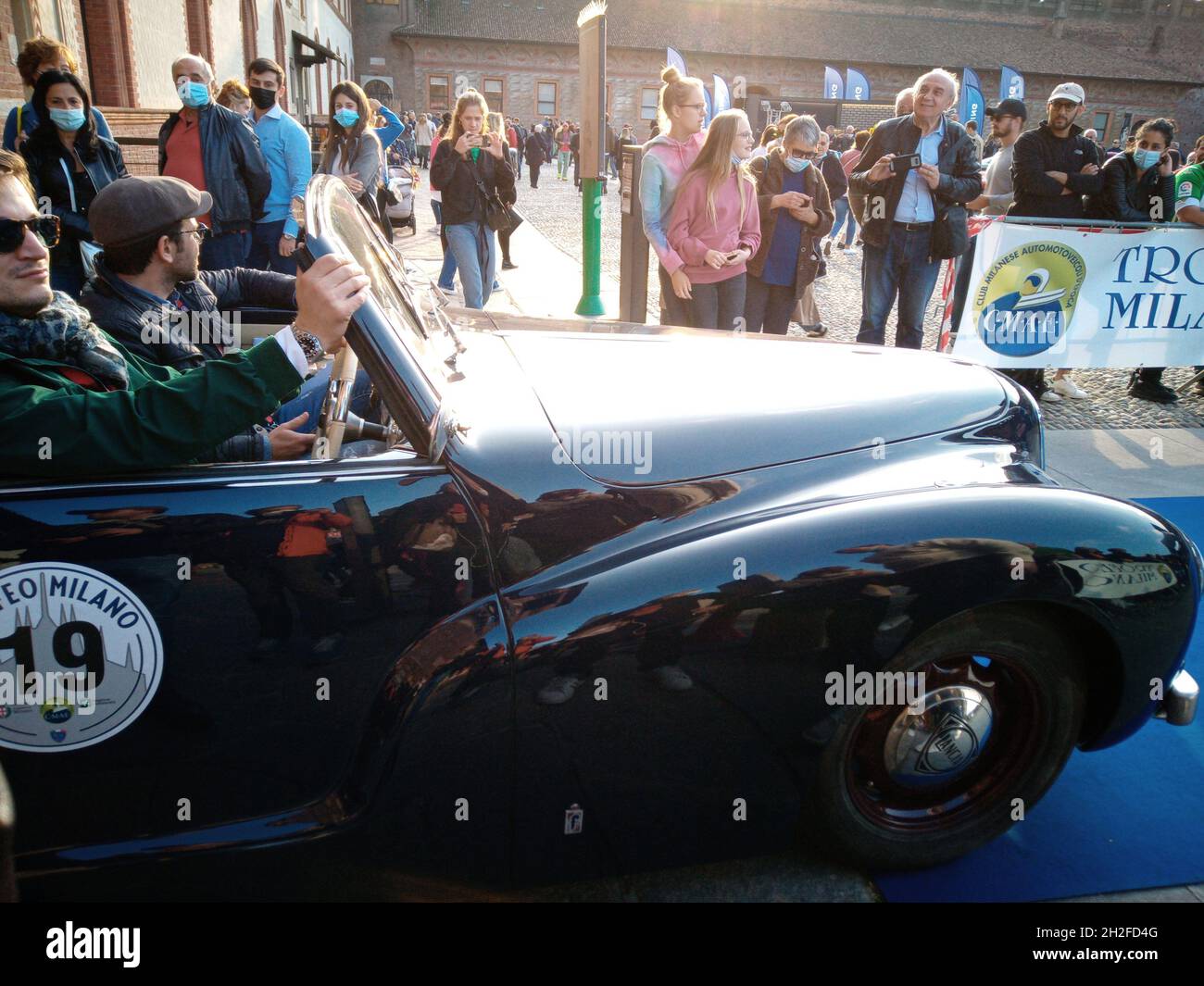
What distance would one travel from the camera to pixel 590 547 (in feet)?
6.04

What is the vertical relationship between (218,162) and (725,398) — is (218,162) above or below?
above

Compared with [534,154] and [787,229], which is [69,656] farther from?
[534,154]

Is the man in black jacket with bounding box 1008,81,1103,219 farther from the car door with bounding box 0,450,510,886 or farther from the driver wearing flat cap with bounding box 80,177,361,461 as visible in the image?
the car door with bounding box 0,450,510,886

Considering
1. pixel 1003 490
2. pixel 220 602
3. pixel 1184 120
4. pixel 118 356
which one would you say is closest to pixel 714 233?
pixel 1003 490

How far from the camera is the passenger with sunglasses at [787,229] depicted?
5.76 metres

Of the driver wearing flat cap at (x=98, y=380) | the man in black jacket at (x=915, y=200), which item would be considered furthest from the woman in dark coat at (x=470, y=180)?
the driver wearing flat cap at (x=98, y=380)

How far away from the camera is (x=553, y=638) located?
1.70 metres

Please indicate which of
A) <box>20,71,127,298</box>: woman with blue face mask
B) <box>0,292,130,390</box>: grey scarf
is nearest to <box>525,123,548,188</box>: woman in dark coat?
<box>20,71,127,298</box>: woman with blue face mask

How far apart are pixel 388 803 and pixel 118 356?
1163 mm

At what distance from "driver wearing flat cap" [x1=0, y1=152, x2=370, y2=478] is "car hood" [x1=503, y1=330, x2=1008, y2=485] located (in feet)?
1.90

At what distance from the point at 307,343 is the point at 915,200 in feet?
15.9
